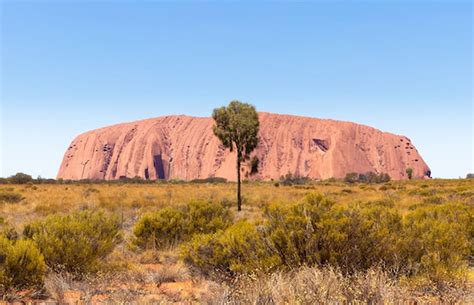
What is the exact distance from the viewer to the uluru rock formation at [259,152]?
534 feet

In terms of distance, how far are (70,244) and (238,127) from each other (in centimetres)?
2020

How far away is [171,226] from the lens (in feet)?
42.7

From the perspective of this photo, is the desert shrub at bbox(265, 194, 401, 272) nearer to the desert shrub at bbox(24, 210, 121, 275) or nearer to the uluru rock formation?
the desert shrub at bbox(24, 210, 121, 275)

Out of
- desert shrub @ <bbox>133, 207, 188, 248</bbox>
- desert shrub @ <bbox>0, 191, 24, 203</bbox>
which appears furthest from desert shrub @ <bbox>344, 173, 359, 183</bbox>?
desert shrub @ <bbox>133, 207, 188, 248</bbox>

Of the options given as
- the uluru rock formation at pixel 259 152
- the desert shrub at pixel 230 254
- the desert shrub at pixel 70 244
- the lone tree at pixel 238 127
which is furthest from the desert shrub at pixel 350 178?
the desert shrub at pixel 230 254

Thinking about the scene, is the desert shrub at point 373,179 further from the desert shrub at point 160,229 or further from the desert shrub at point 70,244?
the desert shrub at point 70,244

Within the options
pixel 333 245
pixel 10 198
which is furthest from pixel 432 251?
pixel 10 198

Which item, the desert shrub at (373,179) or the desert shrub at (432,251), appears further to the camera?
the desert shrub at (373,179)

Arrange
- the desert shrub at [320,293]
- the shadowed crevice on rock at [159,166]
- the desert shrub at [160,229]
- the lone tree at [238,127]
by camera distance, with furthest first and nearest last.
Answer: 1. the shadowed crevice on rock at [159,166]
2. the lone tree at [238,127]
3. the desert shrub at [160,229]
4. the desert shrub at [320,293]

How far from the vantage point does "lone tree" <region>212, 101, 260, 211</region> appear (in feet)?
92.9

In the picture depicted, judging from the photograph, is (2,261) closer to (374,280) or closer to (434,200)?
(374,280)

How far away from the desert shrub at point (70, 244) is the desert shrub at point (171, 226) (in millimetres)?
2342

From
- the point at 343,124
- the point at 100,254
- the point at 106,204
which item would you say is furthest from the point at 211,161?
the point at 100,254

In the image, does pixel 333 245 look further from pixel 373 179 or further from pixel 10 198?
pixel 373 179
